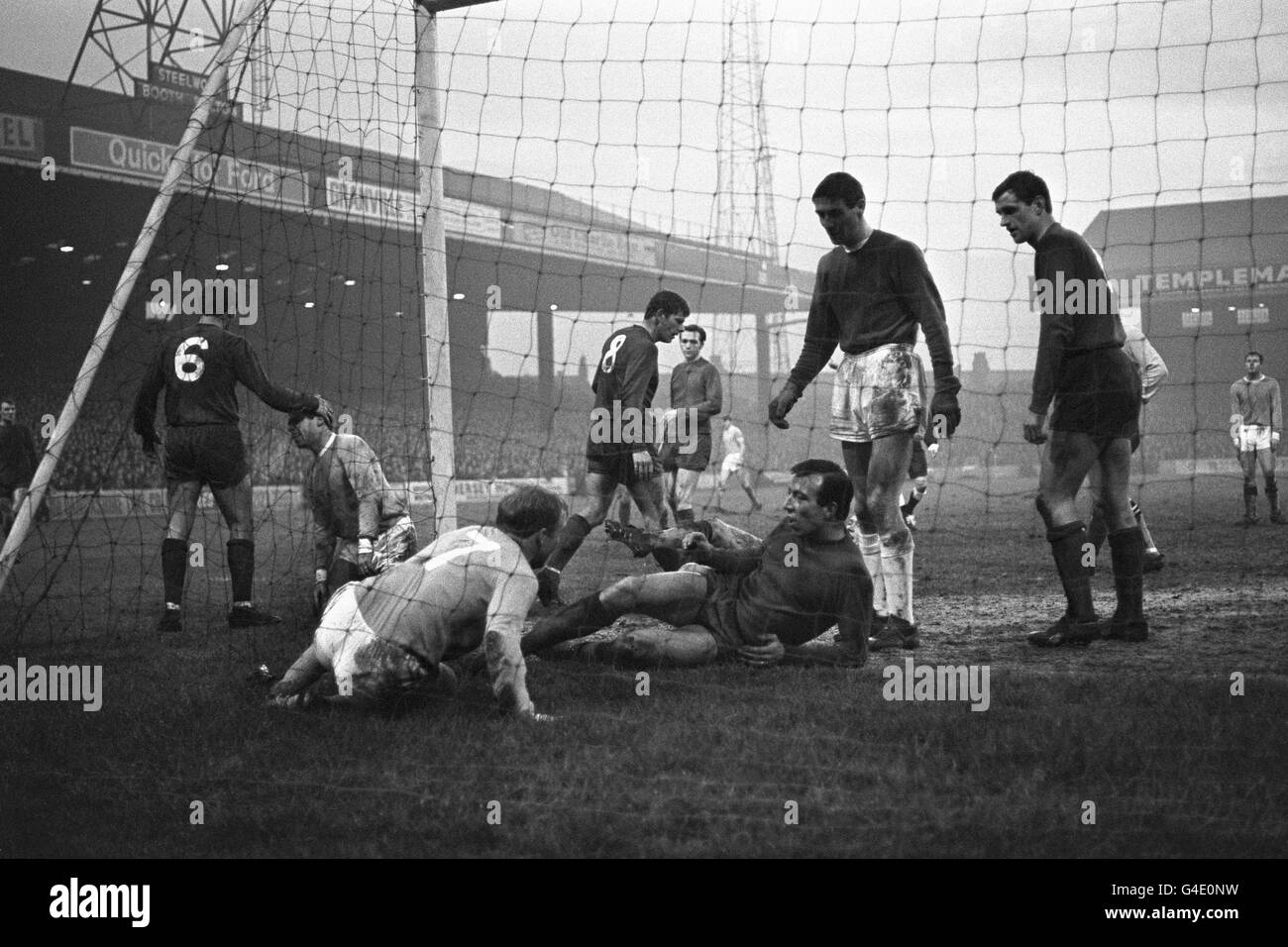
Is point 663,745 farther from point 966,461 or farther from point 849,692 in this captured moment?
point 966,461

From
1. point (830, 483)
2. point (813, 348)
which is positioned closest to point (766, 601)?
point (830, 483)

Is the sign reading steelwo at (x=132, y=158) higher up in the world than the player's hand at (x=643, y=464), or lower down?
higher up

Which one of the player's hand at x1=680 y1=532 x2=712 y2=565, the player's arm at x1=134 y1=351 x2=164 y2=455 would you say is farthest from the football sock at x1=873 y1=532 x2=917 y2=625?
the player's arm at x1=134 y1=351 x2=164 y2=455

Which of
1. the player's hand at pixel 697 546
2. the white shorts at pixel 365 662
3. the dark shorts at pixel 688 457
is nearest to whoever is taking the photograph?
the white shorts at pixel 365 662

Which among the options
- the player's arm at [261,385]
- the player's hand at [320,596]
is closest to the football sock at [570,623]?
the player's hand at [320,596]

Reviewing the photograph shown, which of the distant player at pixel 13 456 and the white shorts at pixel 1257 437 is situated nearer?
the distant player at pixel 13 456

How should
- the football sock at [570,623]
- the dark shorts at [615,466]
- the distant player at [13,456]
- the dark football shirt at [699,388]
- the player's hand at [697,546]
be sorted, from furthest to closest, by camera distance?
1. the distant player at [13,456]
2. the dark football shirt at [699,388]
3. the dark shorts at [615,466]
4. the player's hand at [697,546]
5. the football sock at [570,623]

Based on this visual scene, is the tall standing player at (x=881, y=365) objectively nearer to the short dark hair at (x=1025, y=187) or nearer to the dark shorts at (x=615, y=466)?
the short dark hair at (x=1025, y=187)

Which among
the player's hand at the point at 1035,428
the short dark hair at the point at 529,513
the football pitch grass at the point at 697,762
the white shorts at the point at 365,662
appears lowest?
the football pitch grass at the point at 697,762

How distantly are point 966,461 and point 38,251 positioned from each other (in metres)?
22.4

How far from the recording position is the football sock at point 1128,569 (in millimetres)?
5316
